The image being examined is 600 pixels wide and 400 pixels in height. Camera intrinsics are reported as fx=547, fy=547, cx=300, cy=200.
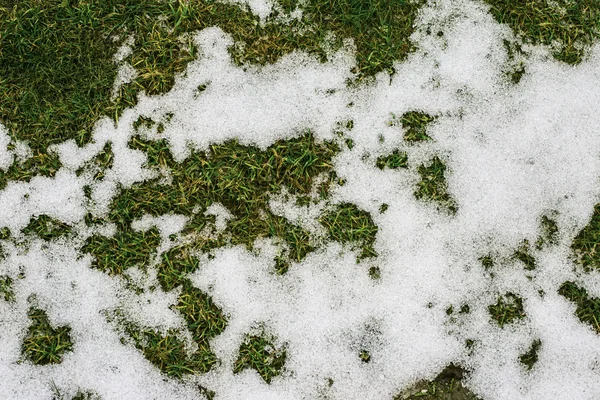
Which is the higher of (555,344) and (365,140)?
(365,140)

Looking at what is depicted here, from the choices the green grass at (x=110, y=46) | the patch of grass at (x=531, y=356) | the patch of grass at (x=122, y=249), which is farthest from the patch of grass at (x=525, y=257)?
the patch of grass at (x=122, y=249)

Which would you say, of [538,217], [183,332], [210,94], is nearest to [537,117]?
[538,217]

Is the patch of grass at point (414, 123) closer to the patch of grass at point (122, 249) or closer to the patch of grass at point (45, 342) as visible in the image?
the patch of grass at point (122, 249)

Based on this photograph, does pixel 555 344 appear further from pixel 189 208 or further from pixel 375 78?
pixel 189 208

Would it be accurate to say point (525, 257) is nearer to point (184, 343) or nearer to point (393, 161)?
point (393, 161)

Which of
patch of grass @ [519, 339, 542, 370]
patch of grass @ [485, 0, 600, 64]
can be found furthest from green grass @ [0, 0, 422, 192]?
patch of grass @ [519, 339, 542, 370]

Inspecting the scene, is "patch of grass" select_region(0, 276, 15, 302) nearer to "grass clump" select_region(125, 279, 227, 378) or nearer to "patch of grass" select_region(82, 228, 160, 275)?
"patch of grass" select_region(82, 228, 160, 275)
